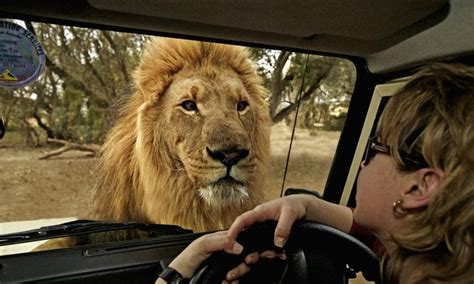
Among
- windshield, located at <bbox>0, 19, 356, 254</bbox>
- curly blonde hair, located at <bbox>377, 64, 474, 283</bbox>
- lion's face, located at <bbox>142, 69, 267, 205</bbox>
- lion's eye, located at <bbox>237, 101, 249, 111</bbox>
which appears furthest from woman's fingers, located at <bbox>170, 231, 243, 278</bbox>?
lion's eye, located at <bbox>237, 101, 249, 111</bbox>

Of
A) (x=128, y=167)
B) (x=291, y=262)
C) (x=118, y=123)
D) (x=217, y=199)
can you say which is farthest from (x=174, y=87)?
(x=291, y=262)

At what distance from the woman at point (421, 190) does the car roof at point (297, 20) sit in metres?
1.06

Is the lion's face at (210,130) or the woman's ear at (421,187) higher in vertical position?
the woman's ear at (421,187)

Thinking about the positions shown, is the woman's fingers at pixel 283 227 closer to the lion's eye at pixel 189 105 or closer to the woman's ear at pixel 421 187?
the woman's ear at pixel 421 187

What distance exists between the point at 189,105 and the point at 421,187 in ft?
5.66

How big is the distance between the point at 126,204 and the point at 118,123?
0.47 metres

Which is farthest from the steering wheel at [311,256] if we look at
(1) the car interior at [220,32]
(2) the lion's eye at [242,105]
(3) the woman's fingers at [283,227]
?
(2) the lion's eye at [242,105]

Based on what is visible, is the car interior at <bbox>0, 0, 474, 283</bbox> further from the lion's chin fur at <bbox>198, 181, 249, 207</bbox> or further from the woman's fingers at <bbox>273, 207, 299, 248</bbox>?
the woman's fingers at <bbox>273, 207, 299, 248</bbox>

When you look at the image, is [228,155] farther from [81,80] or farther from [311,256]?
[311,256]

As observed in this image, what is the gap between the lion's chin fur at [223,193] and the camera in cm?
251

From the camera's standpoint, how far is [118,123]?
2.30 metres

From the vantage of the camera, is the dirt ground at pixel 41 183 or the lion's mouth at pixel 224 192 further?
the lion's mouth at pixel 224 192

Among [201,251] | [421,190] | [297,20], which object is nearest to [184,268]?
[201,251]

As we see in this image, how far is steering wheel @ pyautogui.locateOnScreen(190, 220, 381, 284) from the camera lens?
3.30ft
